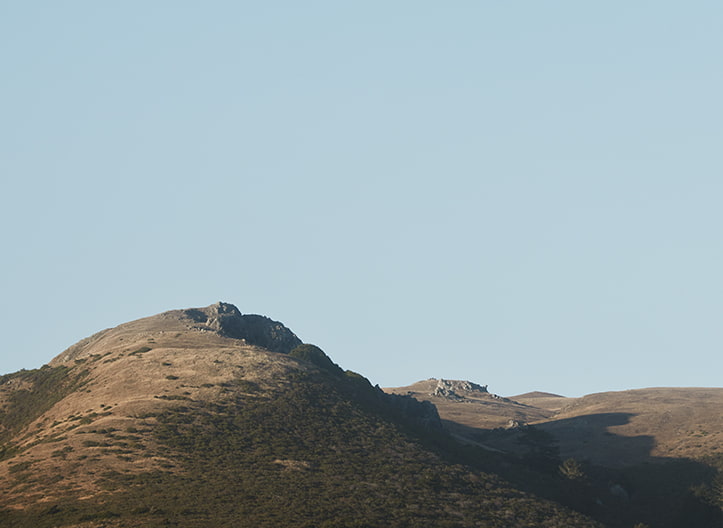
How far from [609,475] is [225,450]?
6130cm

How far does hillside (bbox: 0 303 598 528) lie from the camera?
72250 millimetres

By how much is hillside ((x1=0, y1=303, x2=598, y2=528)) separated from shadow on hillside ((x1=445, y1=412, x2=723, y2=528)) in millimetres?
3733

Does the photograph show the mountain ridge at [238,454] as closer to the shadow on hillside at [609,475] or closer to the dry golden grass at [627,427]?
the shadow on hillside at [609,475]

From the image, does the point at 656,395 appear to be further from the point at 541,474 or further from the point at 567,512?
the point at 567,512

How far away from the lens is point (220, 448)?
305 ft

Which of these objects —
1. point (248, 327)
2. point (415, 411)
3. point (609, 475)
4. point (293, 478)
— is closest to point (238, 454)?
point (293, 478)

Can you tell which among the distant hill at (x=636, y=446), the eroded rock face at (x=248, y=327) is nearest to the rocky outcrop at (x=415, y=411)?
the distant hill at (x=636, y=446)

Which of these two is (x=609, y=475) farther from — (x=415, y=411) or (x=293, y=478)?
(x=293, y=478)

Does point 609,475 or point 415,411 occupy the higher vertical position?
point 415,411

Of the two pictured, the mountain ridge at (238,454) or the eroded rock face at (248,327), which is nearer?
the mountain ridge at (238,454)

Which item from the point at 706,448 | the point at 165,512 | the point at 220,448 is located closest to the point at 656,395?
the point at 706,448

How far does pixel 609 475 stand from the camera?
11888 centimetres

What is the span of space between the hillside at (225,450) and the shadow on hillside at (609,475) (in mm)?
3733

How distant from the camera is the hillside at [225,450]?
7225cm
